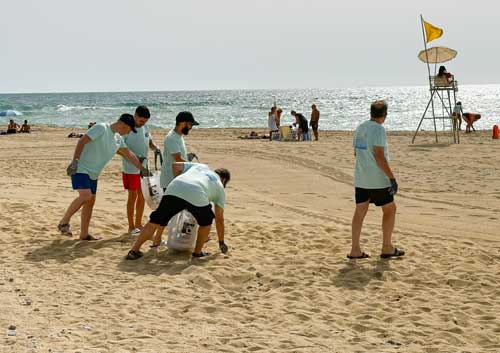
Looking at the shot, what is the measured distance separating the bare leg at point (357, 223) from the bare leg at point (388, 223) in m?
0.20

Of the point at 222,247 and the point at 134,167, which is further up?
the point at 134,167

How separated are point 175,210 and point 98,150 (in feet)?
4.47

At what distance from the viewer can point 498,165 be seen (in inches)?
577

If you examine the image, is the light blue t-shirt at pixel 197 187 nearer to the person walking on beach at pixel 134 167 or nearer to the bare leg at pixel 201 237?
the bare leg at pixel 201 237

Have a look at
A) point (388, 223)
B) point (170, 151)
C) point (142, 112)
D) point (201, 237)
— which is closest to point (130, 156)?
point (142, 112)

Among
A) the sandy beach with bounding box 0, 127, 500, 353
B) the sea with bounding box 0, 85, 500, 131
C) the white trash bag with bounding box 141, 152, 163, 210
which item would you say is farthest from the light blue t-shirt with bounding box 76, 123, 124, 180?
the sea with bounding box 0, 85, 500, 131

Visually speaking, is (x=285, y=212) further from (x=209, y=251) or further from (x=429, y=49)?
(x=429, y=49)

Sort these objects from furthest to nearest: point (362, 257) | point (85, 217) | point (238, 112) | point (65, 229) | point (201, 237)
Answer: point (238, 112)
point (65, 229)
point (85, 217)
point (362, 257)
point (201, 237)

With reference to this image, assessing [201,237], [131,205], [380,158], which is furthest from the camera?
[131,205]

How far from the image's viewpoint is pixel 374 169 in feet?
21.8

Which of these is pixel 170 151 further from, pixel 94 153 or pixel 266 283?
pixel 266 283

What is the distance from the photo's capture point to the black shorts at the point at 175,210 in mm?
6488

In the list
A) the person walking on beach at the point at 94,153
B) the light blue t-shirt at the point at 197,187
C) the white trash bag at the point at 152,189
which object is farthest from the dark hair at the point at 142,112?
the light blue t-shirt at the point at 197,187

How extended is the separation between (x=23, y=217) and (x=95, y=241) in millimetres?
1603
